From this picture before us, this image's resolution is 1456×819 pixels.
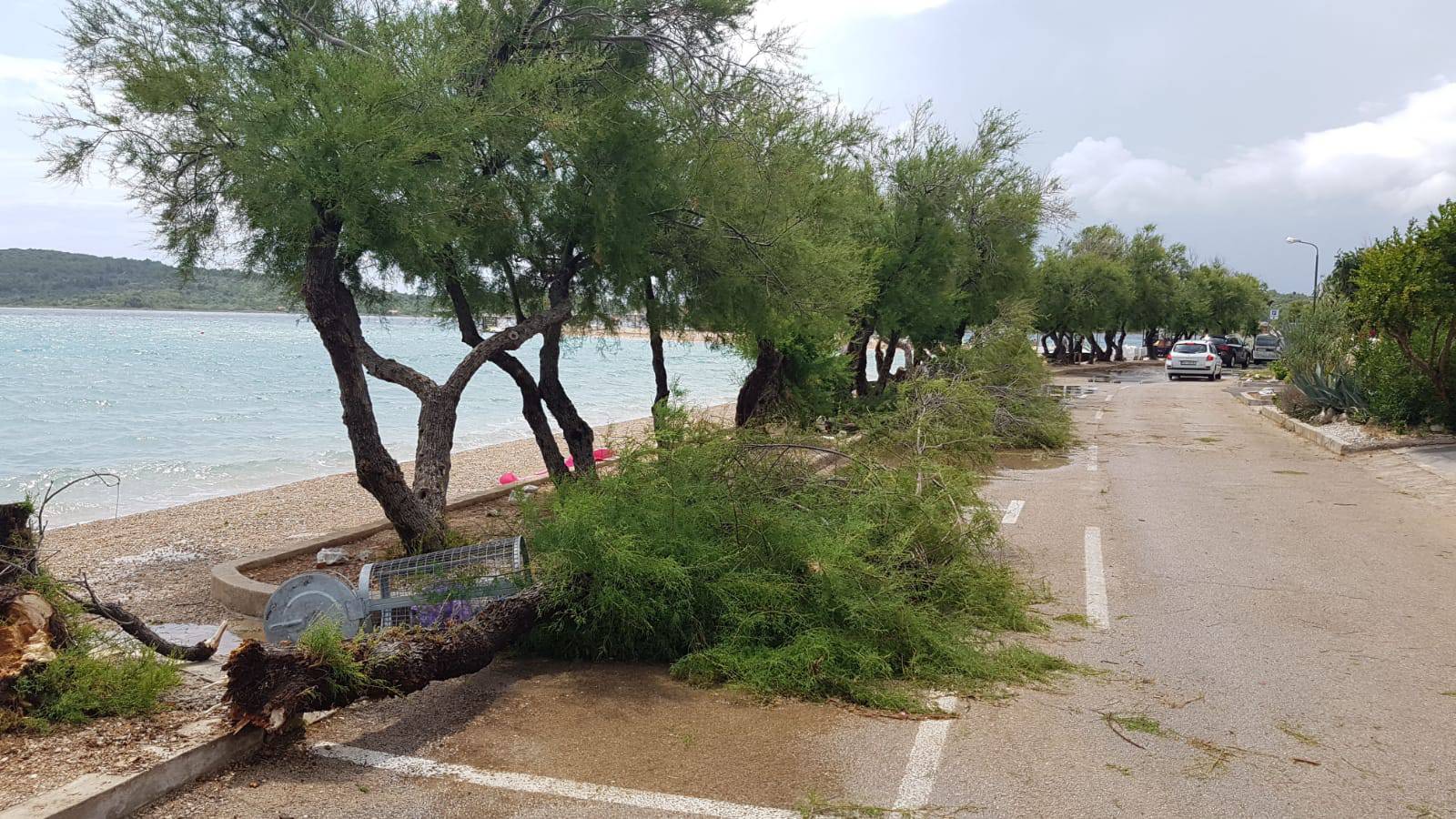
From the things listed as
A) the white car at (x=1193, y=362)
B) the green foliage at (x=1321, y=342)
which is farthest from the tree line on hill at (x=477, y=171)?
the white car at (x=1193, y=362)

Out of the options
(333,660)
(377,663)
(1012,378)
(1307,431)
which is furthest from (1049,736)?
(1307,431)

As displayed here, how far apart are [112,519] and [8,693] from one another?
12.8 metres

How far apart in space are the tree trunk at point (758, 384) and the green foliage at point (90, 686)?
48.7ft

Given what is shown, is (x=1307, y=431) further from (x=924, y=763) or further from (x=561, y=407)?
(x=924, y=763)

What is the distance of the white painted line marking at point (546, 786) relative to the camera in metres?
4.23

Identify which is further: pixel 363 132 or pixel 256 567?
pixel 256 567

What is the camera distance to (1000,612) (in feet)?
23.2

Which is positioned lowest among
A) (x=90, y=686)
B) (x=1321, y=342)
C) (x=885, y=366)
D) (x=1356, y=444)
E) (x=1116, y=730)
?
(x=1116, y=730)

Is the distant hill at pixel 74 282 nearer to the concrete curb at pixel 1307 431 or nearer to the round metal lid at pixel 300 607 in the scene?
the concrete curb at pixel 1307 431

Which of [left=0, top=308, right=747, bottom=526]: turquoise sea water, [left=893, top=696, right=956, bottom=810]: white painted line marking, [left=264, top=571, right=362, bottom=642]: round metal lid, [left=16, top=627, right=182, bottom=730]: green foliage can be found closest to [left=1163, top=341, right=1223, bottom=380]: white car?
[left=0, top=308, right=747, bottom=526]: turquoise sea water

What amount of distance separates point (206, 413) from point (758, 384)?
27.6 meters

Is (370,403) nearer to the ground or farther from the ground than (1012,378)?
farther from the ground

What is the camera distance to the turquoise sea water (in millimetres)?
21739

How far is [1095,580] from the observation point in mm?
8477
